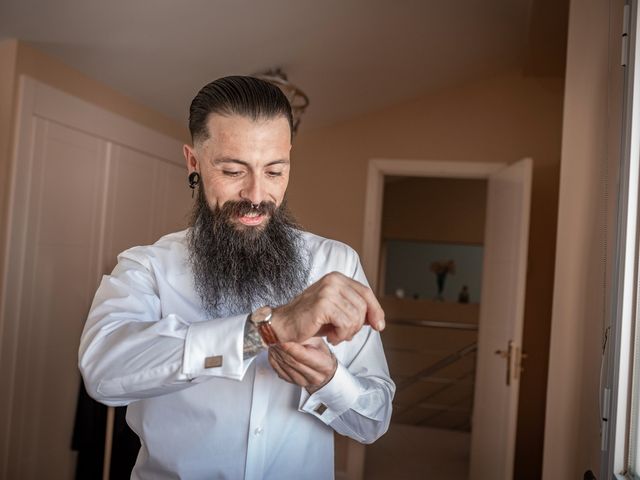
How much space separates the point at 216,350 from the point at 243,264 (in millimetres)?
194

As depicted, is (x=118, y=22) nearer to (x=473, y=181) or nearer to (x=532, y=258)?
(x=532, y=258)

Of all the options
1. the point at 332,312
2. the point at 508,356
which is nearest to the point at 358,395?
the point at 332,312

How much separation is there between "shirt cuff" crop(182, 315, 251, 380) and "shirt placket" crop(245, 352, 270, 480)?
22 cm

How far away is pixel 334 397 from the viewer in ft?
2.48

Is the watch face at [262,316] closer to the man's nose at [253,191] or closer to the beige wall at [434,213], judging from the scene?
the man's nose at [253,191]

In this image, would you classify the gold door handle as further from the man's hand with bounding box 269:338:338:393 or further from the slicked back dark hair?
the slicked back dark hair

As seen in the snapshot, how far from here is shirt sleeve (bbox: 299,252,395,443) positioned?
2.48ft

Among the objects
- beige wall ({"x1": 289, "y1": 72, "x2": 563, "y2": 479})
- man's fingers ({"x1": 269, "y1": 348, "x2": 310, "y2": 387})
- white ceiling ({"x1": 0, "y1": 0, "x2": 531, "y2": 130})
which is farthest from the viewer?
beige wall ({"x1": 289, "y1": 72, "x2": 563, "y2": 479})

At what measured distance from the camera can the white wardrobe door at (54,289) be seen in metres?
1.71

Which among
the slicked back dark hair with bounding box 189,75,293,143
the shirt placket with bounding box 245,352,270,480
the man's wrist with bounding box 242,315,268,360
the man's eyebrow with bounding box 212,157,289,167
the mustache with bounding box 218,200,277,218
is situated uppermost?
the slicked back dark hair with bounding box 189,75,293,143

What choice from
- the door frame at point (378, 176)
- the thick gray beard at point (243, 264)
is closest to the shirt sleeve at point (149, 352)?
the thick gray beard at point (243, 264)

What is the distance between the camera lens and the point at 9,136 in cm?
169

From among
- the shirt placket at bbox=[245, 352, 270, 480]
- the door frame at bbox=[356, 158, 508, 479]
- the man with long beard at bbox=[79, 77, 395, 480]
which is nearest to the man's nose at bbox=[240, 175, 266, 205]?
the man with long beard at bbox=[79, 77, 395, 480]

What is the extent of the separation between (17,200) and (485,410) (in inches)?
93.2
